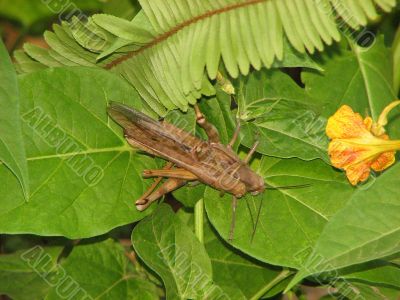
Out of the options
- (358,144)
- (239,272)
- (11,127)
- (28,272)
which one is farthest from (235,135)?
(28,272)

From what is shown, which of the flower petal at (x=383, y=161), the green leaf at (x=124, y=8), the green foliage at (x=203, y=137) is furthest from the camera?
the green leaf at (x=124, y=8)

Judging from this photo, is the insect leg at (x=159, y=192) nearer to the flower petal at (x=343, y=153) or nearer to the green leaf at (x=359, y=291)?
the flower petal at (x=343, y=153)

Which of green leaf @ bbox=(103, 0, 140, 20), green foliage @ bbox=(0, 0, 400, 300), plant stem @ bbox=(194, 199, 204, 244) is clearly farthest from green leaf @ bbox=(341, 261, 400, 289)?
green leaf @ bbox=(103, 0, 140, 20)

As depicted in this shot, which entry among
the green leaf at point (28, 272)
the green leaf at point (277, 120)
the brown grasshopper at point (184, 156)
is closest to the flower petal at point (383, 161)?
the green leaf at point (277, 120)

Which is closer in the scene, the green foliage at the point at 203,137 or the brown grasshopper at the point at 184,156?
the green foliage at the point at 203,137

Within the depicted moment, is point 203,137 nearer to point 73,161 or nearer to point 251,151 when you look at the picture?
point 251,151

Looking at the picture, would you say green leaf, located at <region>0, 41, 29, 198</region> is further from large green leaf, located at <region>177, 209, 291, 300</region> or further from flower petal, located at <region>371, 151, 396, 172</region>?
flower petal, located at <region>371, 151, 396, 172</region>

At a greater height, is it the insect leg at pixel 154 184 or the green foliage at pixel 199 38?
the green foliage at pixel 199 38
